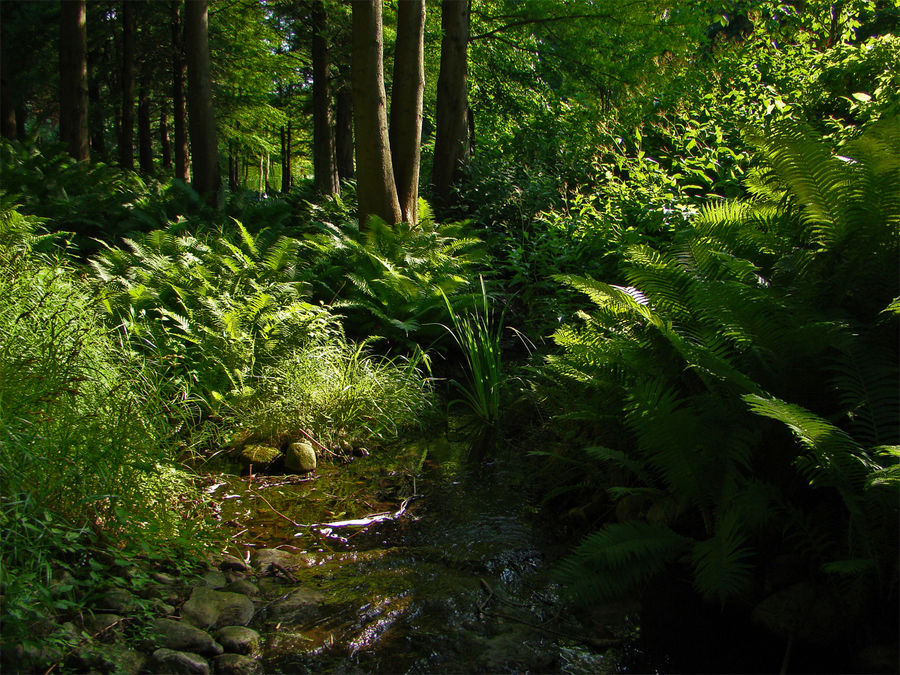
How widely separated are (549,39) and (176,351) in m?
10.2

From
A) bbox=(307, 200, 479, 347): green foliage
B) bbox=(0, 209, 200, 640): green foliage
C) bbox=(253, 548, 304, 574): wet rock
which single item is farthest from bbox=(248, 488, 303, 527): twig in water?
bbox=(307, 200, 479, 347): green foliage

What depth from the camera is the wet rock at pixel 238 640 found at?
238 cm

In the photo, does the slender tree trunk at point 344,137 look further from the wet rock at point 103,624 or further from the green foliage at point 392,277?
the wet rock at point 103,624

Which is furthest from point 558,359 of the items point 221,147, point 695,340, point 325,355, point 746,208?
point 221,147

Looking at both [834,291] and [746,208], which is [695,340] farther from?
[746,208]

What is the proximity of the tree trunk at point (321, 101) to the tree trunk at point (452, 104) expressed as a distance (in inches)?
115

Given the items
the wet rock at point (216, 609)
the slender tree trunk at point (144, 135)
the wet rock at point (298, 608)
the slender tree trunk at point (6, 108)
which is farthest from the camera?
the slender tree trunk at point (144, 135)

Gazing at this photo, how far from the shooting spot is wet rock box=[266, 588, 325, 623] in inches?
103

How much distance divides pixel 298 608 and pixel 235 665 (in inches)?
17.1

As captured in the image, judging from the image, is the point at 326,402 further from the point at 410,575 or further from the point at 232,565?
the point at 410,575

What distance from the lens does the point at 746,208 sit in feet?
11.4

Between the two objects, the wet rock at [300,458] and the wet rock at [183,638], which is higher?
the wet rock at [300,458]

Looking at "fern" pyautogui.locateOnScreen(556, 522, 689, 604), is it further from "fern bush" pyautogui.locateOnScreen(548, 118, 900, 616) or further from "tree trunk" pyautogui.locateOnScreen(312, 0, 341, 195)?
"tree trunk" pyautogui.locateOnScreen(312, 0, 341, 195)


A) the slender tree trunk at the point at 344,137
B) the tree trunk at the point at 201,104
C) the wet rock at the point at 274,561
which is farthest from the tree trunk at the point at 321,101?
the wet rock at the point at 274,561
